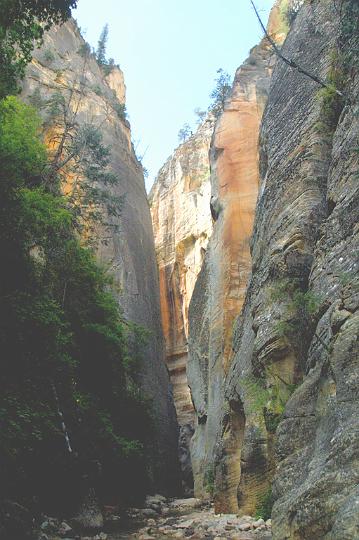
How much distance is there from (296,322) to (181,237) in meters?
27.5

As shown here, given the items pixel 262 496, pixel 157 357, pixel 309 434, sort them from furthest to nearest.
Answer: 1. pixel 157 357
2. pixel 262 496
3. pixel 309 434

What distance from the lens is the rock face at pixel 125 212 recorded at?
74.2ft

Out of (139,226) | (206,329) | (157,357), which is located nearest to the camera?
(206,329)

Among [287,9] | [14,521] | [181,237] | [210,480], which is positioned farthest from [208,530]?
[181,237]

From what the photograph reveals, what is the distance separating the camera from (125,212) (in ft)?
89.1

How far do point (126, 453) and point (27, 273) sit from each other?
630 cm

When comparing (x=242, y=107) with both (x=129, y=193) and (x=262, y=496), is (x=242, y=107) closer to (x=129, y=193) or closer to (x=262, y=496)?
(x=129, y=193)

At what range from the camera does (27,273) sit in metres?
11.3

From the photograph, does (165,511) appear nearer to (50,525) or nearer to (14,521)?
(50,525)

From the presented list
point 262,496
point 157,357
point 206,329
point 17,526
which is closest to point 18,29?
point 17,526

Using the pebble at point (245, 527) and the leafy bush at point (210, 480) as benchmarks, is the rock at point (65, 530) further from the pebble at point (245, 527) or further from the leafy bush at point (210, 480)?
the leafy bush at point (210, 480)

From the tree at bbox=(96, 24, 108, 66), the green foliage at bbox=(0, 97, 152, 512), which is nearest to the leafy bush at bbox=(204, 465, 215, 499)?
the green foliage at bbox=(0, 97, 152, 512)

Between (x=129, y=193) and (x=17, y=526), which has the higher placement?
(x=129, y=193)

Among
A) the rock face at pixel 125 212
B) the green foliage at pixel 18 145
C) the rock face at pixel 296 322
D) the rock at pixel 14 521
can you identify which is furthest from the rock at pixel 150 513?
the green foliage at pixel 18 145
